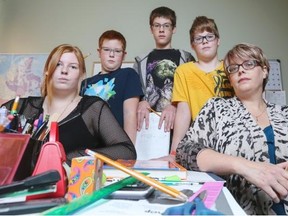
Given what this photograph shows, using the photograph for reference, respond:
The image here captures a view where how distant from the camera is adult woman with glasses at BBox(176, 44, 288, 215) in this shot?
2.35 ft

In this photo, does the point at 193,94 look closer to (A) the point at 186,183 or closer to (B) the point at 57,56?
(B) the point at 57,56

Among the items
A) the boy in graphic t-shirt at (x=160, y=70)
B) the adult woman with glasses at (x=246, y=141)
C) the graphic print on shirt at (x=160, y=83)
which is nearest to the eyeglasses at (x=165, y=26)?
the boy in graphic t-shirt at (x=160, y=70)

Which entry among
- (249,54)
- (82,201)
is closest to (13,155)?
(82,201)

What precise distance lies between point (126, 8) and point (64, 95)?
146 centimetres

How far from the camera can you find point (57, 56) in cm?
108

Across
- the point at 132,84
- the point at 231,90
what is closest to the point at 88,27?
the point at 132,84

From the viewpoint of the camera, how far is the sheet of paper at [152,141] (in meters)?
1.42

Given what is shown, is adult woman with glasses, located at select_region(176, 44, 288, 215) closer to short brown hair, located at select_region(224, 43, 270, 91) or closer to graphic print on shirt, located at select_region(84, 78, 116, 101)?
short brown hair, located at select_region(224, 43, 270, 91)

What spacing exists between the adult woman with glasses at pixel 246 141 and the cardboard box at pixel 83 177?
407 millimetres

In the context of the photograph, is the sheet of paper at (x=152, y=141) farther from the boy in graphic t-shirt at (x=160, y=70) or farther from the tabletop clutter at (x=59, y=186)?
the tabletop clutter at (x=59, y=186)

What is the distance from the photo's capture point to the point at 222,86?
4.13 feet

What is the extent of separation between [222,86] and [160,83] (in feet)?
1.42

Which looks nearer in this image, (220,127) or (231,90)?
(220,127)

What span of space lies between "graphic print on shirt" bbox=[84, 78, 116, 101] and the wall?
0.78m
